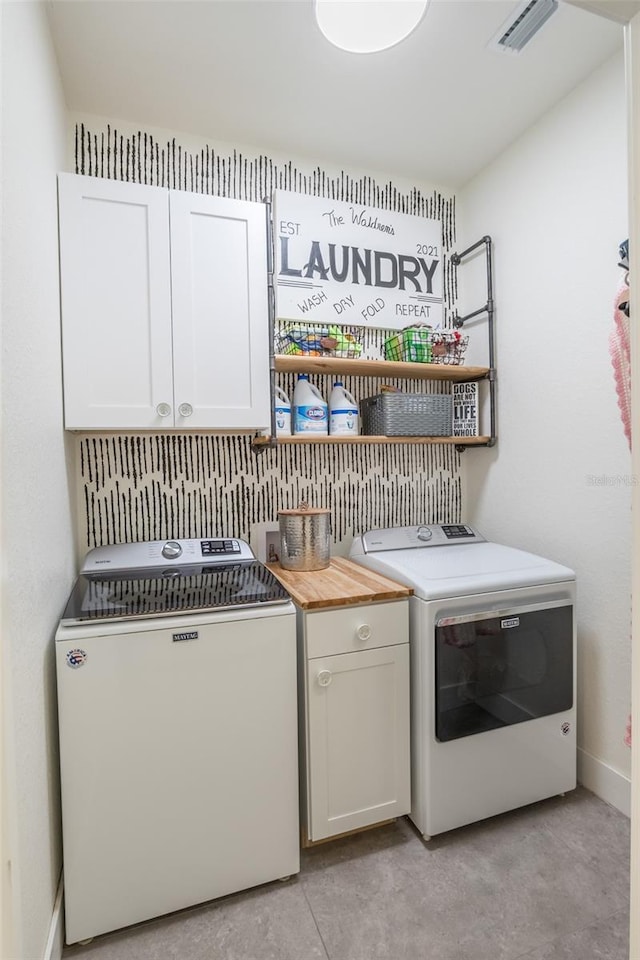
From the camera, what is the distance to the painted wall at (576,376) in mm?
1701

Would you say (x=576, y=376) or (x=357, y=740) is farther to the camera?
(x=576, y=376)

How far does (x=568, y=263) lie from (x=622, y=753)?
1.81 meters

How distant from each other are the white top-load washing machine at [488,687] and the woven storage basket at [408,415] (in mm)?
606

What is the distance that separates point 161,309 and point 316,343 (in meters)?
0.63

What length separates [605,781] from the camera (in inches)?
69.6

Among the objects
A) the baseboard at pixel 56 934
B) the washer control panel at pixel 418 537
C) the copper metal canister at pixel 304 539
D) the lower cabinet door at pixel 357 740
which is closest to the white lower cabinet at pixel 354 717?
the lower cabinet door at pixel 357 740

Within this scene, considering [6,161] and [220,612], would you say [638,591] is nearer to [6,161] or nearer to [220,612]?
[220,612]

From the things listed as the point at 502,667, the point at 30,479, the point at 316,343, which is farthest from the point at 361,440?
the point at 30,479

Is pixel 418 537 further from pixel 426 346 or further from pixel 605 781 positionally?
pixel 605 781

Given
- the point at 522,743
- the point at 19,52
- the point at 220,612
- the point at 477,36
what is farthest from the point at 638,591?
the point at 477,36

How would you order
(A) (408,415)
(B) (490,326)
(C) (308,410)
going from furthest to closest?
1. (B) (490,326)
2. (A) (408,415)
3. (C) (308,410)

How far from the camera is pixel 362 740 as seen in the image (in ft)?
5.15

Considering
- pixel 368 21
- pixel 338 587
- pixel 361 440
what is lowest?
pixel 338 587

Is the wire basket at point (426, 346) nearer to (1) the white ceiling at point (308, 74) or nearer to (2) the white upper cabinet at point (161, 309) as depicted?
(2) the white upper cabinet at point (161, 309)
